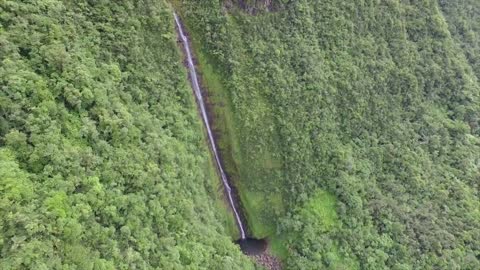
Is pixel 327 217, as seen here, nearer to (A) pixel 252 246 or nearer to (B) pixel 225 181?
(A) pixel 252 246

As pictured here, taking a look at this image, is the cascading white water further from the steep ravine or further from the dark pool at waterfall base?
the dark pool at waterfall base

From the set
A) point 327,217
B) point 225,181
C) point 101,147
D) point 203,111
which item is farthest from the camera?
point 327,217

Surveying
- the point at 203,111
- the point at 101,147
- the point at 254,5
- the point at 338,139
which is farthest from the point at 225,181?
the point at 254,5

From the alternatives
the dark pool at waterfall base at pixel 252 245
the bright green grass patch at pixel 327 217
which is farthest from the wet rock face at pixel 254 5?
the dark pool at waterfall base at pixel 252 245

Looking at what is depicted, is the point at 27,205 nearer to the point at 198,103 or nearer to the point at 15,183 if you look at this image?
the point at 15,183

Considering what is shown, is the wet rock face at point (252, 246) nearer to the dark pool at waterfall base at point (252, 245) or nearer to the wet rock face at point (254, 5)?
the dark pool at waterfall base at point (252, 245)
